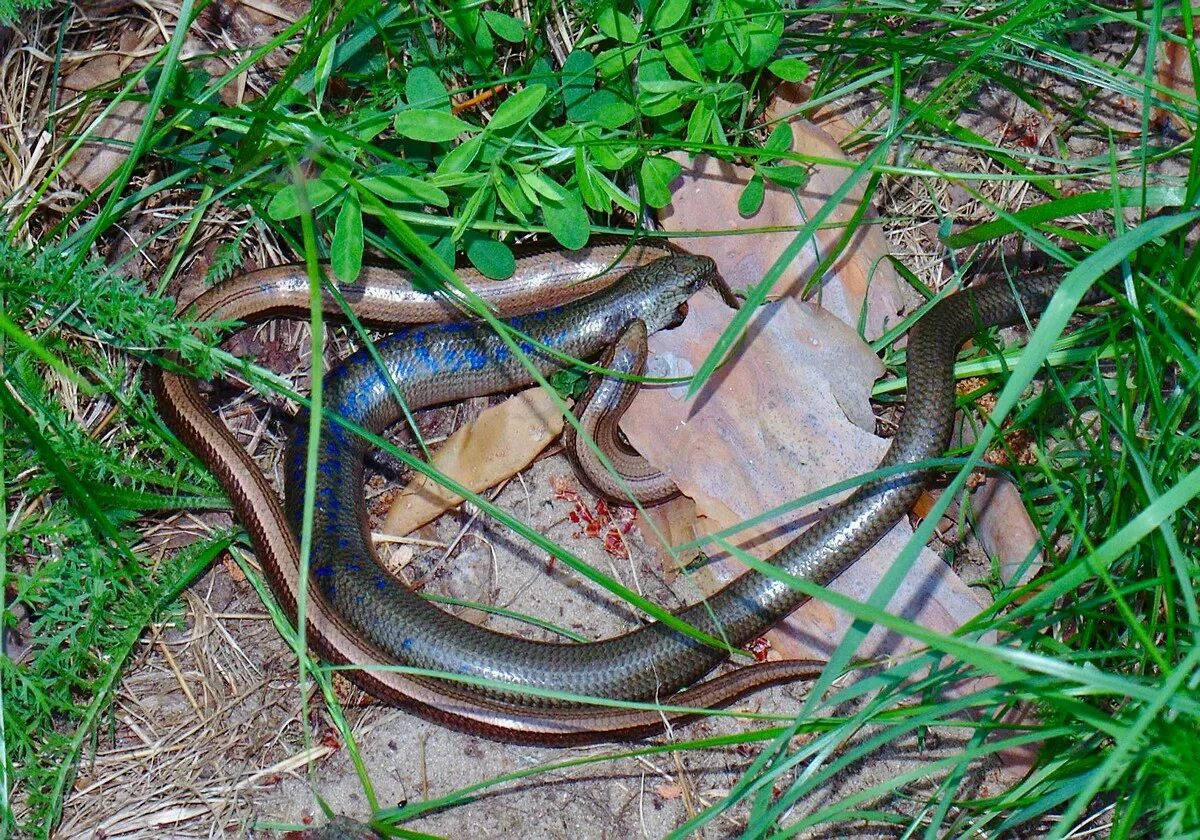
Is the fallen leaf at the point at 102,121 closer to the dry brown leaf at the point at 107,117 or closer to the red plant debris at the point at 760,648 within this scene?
the dry brown leaf at the point at 107,117

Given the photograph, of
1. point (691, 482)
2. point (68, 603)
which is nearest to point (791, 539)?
point (691, 482)

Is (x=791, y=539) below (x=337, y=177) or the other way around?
below

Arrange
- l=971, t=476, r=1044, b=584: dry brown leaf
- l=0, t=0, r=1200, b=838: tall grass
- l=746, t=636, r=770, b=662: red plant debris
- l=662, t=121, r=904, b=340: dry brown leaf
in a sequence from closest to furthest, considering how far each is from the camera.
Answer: l=0, t=0, r=1200, b=838: tall grass
l=971, t=476, r=1044, b=584: dry brown leaf
l=746, t=636, r=770, b=662: red plant debris
l=662, t=121, r=904, b=340: dry brown leaf

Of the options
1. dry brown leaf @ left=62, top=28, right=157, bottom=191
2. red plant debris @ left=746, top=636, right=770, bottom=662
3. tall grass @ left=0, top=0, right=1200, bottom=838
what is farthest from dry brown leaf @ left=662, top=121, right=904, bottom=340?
dry brown leaf @ left=62, top=28, right=157, bottom=191

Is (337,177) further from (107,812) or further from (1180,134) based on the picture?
(1180,134)

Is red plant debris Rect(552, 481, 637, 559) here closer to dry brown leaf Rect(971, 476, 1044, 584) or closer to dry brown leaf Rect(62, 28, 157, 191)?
dry brown leaf Rect(971, 476, 1044, 584)
